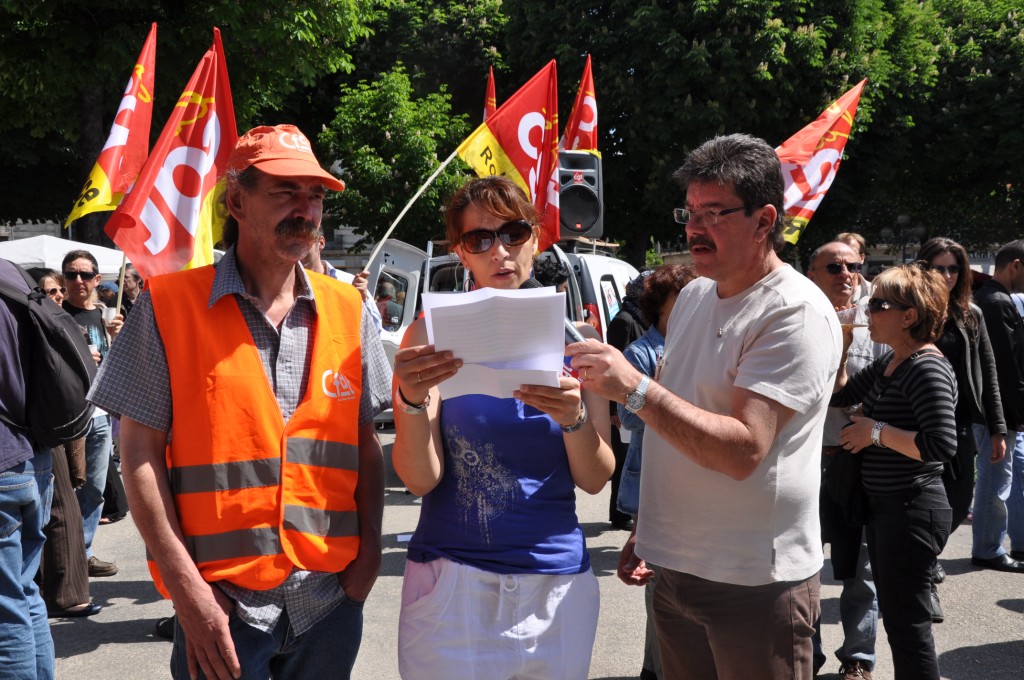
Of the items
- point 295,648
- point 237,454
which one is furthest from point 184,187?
point 295,648

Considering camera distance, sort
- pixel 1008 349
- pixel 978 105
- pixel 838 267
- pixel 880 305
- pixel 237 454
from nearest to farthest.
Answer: pixel 237 454, pixel 880 305, pixel 838 267, pixel 1008 349, pixel 978 105

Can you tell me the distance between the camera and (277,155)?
243cm

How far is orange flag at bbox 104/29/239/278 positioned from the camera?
522 cm

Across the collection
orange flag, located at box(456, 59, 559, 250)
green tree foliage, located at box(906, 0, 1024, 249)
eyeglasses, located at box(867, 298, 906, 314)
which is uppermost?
green tree foliage, located at box(906, 0, 1024, 249)

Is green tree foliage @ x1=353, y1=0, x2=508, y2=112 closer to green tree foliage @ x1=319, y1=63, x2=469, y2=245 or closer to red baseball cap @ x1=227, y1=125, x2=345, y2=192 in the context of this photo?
green tree foliage @ x1=319, y1=63, x2=469, y2=245

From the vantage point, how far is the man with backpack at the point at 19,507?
3480mm

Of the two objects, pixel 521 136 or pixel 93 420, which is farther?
pixel 521 136

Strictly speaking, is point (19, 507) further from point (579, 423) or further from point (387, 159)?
point (387, 159)

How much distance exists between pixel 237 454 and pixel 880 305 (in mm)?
2744

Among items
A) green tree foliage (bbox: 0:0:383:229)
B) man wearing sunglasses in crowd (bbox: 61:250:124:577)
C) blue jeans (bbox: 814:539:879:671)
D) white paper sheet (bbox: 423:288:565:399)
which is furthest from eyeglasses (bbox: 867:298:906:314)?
green tree foliage (bbox: 0:0:383:229)

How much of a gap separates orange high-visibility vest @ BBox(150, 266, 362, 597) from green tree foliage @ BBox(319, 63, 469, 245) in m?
16.0

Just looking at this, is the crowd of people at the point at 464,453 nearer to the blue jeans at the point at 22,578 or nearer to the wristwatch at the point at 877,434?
the wristwatch at the point at 877,434

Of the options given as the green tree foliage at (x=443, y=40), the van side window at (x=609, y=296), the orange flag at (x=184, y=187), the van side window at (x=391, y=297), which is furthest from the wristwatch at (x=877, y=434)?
the green tree foliage at (x=443, y=40)

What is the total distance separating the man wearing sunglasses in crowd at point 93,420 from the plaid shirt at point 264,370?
3.63 meters
